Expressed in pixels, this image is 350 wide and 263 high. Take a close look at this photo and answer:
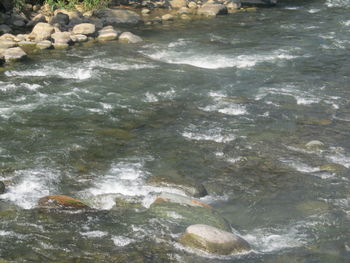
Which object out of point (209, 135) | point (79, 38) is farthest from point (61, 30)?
Result: point (209, 135)

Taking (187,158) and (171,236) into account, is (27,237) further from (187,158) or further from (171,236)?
(187,158)

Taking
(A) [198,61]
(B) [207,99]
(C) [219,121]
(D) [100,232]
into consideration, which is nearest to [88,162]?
(D) [100,232]

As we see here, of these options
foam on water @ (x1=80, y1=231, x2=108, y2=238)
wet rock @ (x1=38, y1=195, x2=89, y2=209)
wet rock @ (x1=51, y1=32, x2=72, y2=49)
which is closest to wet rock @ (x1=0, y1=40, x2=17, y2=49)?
wet rock @ (x1=51, y1=32, x2=72, y2=49)

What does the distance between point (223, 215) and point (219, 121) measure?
398 cm

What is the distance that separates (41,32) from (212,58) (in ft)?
18.2

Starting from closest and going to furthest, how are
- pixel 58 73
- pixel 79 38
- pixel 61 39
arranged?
pixel 58 73, pixel 61 39, pixel 79 38

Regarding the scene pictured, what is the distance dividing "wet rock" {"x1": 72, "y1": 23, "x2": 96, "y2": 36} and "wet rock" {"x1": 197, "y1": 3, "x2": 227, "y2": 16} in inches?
244

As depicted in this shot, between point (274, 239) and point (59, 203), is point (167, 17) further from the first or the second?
point (274, 239)

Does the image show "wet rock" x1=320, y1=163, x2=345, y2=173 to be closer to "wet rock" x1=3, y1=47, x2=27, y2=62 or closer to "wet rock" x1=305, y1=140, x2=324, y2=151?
"wet rock" x1=305, y1=140, x2=324, y2=151

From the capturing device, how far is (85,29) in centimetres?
1888

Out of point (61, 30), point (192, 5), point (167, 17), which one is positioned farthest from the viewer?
point (192, 5)

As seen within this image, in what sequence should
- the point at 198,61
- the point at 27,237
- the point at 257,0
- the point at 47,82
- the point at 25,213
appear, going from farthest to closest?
the point at 257,0 → the point at 198,61 → the point at 47,82 → the point at 25,213 → the point at 27,237

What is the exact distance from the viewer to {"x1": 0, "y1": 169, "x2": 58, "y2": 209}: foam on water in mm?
8281

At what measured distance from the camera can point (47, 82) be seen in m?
14.1
